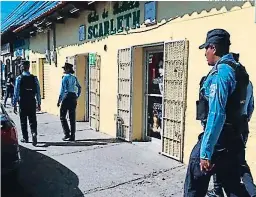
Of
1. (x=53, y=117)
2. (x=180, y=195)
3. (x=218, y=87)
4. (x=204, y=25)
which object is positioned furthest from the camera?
(x=53, y=117)

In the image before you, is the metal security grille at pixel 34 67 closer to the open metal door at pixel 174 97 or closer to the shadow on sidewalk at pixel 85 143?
the shadow on sidewalk at pixel 85 143

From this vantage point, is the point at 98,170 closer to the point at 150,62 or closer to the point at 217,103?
the point at 150,62

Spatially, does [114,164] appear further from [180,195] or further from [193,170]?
[193,170]

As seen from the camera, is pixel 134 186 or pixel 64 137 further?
pixel 64 137

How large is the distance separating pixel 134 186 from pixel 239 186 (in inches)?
71.3

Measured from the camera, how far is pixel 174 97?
225 inches

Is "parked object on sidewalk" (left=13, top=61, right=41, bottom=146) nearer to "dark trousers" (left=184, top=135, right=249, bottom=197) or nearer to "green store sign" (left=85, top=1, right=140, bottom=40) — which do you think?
"green store sign" (left=85, top=1, right=140, bottom=40)

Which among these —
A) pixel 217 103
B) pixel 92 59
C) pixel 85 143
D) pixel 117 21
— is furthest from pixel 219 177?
pixel 92 59

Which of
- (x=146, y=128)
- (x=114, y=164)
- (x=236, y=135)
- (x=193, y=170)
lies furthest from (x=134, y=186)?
(x=146, y=128)

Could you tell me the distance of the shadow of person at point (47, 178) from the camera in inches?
173

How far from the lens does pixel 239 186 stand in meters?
3.13

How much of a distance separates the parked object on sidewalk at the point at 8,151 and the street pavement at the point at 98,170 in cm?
49

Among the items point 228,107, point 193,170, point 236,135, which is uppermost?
point 228,107

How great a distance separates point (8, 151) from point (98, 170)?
5.75ft
